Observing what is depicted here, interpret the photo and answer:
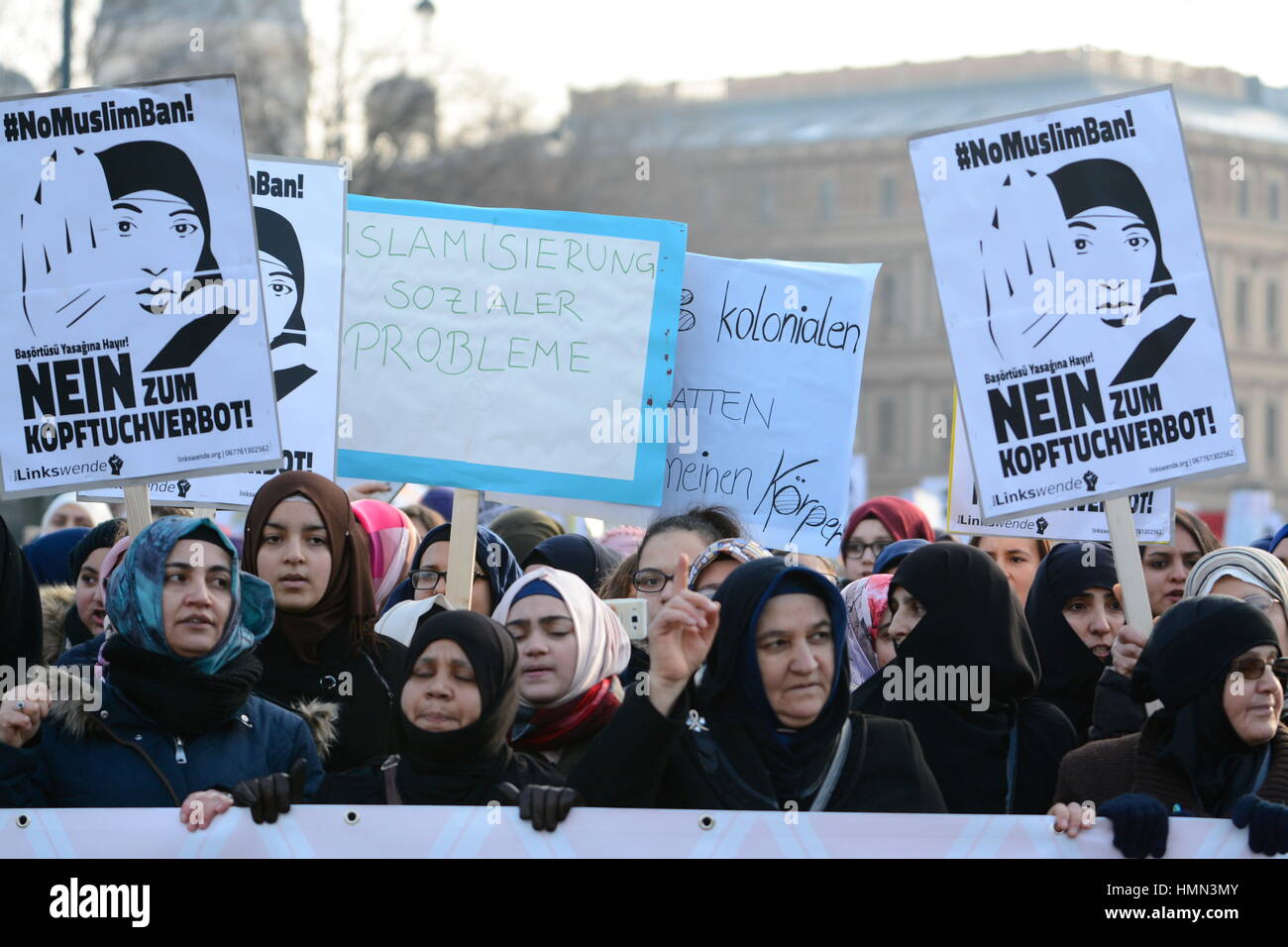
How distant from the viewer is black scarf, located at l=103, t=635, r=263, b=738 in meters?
4.16

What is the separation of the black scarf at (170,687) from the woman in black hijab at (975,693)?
157 cm

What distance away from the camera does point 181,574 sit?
4.24 meters

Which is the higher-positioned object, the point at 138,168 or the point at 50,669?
the point at 138,168

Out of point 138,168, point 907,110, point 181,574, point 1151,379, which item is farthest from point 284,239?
point 907,110

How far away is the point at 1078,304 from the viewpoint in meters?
5.29

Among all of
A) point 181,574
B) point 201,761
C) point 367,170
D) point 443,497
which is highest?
point 367,170

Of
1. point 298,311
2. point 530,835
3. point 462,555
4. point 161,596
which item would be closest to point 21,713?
point 161,596

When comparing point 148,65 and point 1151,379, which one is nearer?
point 1151,379

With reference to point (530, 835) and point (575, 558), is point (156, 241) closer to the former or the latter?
point (575, 558)

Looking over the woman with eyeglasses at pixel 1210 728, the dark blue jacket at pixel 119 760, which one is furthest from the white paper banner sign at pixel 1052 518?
the dark blue jacket at pixel 119 760

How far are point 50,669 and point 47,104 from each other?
5.58 ft

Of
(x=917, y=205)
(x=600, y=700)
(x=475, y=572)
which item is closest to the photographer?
(x=600, y=700)

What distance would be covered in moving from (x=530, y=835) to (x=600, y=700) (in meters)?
0.89
